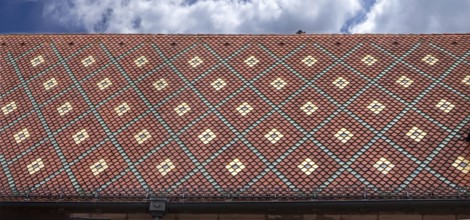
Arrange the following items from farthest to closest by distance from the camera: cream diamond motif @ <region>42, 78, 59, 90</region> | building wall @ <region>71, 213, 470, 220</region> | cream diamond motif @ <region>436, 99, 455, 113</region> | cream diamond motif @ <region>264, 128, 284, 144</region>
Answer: cream diamond motif @ <region>42, 78, 59, 90</region> → cream diamond motif @ <region>436, 99, 455, 113</region> → cream diamond motif @ <region>264, 128, 284, 144</region> → building wall @ <region>71, 213, 470, 220</region>

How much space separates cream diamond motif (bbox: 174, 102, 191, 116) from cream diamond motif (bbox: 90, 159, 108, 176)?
198 centimetres

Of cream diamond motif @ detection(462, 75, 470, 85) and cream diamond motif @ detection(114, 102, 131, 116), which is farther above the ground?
cream diamond motif @ detection(462, 75, 470, 85)

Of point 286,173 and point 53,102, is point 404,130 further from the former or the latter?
point 53,102

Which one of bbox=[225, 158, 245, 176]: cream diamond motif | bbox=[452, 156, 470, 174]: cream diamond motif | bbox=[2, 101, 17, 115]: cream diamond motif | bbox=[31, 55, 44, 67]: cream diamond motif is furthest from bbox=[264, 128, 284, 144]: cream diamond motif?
bbox=[31, 55, 44, 67]: cream diamond motif

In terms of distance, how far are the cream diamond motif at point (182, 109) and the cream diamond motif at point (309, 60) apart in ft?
9.49

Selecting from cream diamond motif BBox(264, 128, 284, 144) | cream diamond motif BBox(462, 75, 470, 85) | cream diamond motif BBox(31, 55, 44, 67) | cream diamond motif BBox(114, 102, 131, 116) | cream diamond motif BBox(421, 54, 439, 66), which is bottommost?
cream diamond motif BBox(264, 128, 284, 144)

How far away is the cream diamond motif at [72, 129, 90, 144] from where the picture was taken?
12.8m

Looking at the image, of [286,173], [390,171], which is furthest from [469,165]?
[286,173]

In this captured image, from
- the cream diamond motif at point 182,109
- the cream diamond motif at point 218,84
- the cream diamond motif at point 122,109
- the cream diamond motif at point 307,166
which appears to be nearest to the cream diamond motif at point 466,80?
the cream diamond motif at point 307,166

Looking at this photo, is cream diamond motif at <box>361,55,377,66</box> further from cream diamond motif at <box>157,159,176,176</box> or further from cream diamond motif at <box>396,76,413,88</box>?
cream diamond motif at <box>157,159,176,176</box>

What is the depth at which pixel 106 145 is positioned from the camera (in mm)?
12672

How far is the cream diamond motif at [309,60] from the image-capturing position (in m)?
15.1

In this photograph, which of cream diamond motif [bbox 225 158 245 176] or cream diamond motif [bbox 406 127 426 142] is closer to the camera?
cream diamond motif [bbox 225 158 245 176]

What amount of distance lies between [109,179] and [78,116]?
2376 mm
